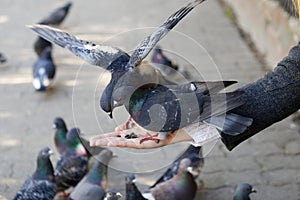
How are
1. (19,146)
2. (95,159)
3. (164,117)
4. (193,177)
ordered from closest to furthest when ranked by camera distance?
(164,117) < (193,177) < (95,159) < (19,146)

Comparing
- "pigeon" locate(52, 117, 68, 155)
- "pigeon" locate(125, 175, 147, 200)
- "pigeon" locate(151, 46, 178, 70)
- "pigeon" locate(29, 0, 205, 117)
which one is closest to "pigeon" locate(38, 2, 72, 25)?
"pigeon" locate(151, 46, 178, 70)

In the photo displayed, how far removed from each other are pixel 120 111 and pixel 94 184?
1.23m

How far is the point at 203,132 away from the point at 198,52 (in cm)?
358

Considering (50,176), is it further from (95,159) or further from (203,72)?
(203,72)

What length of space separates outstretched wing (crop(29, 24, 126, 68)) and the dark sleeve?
25.3 inches

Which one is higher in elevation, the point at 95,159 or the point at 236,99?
the point at 236,99

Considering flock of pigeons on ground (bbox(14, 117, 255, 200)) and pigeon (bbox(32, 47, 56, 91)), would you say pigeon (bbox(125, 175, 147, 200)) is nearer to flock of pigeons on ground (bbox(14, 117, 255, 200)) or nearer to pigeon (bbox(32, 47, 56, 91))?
flock of pigeons on ground (bbox(14, 117, 255, 200))

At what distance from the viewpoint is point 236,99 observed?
2701 mm

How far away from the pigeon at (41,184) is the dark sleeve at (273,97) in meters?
1.51

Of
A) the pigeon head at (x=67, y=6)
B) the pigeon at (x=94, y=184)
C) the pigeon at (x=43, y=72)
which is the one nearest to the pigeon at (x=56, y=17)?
the pigeon head at (x=67, y=6)

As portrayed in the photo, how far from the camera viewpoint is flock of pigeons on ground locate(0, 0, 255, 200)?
256cm

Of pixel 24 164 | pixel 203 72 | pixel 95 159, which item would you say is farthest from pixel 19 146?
pixel 203 72

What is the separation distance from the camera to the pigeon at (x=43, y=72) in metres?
5.46

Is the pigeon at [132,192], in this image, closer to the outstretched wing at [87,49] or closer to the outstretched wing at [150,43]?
the outstretched wing at [87,49]
